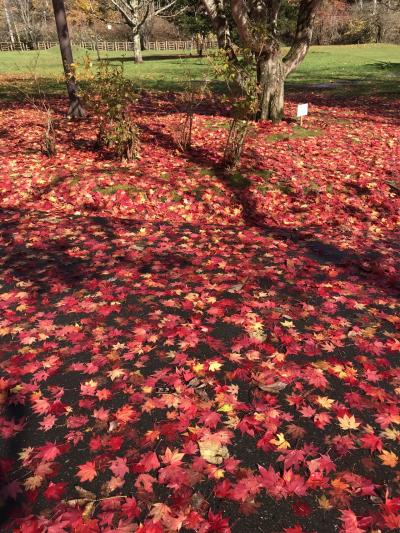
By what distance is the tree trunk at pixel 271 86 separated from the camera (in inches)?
420

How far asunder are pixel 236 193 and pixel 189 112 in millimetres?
2346

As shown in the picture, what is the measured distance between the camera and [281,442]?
300cm

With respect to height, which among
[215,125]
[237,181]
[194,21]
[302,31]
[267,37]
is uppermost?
[194,21]

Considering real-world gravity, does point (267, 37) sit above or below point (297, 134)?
above

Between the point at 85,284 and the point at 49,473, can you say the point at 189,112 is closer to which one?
the point at 85,284

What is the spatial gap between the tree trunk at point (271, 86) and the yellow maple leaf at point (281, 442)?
9.26 meters

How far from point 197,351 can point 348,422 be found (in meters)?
1.47

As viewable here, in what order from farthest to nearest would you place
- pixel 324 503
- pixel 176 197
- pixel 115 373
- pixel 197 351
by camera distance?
pixel 176 197 → pixel 197 351 → pixel 115 373 → pixel 324 503

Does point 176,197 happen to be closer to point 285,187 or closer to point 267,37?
point 285,187

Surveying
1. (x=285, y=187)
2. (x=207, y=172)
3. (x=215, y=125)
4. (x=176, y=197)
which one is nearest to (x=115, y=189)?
(x=176, y=197)

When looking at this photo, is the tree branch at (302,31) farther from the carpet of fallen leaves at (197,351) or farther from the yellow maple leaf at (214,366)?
the yellow maple leaf at (214,366)

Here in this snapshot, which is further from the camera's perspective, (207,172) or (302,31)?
(302,31)

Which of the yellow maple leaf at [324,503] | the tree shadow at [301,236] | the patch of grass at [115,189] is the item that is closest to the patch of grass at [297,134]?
the tree shadow at [301,236]

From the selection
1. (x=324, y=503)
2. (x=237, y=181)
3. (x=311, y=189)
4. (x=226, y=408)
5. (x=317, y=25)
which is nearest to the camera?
(x=324, y=503)
